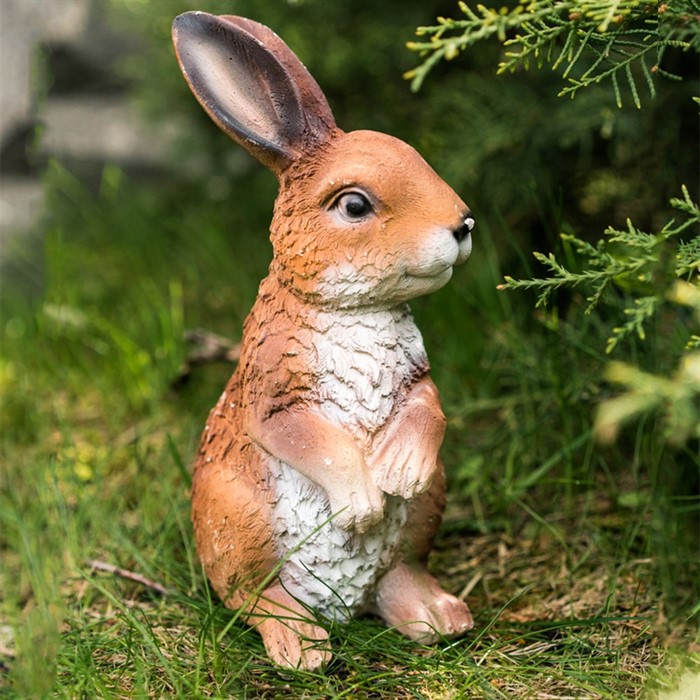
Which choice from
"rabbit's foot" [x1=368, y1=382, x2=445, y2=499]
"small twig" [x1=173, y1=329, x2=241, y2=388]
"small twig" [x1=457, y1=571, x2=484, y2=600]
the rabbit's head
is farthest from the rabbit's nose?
"small twig" [x1=173, y1=329, x2=241, y2=388]

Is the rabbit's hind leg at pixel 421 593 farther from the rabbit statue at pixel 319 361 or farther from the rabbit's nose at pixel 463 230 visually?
the rabbit's nose at pixel 463 230

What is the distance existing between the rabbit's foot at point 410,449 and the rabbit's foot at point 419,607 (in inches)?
12.6

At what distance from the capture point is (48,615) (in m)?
2.31

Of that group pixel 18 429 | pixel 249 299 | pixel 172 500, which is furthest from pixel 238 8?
pixel 172 500

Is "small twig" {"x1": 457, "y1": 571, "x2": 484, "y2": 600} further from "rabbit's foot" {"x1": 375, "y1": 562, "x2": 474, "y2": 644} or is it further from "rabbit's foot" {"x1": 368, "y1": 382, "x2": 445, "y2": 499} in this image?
"rabbit's foot" {"x1": 368, "y1": 382, "x2": 445, "y2": 499}

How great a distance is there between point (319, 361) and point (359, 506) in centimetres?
31

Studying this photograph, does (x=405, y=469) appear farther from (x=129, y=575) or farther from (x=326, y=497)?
(x=129, y=575)

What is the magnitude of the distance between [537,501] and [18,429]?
5.96 feet

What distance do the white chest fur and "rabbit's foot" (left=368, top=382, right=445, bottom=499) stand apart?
37 mm

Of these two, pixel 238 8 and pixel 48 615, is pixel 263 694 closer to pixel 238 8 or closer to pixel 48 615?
pixel 48 615

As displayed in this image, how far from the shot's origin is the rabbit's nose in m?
2.09

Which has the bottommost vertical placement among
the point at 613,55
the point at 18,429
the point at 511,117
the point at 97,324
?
the point at 18,429

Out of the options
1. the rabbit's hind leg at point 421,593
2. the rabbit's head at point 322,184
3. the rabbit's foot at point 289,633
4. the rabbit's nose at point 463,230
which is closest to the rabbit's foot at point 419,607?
the rabbit's hind leg at point 421,593

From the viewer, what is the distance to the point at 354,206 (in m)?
2.11
